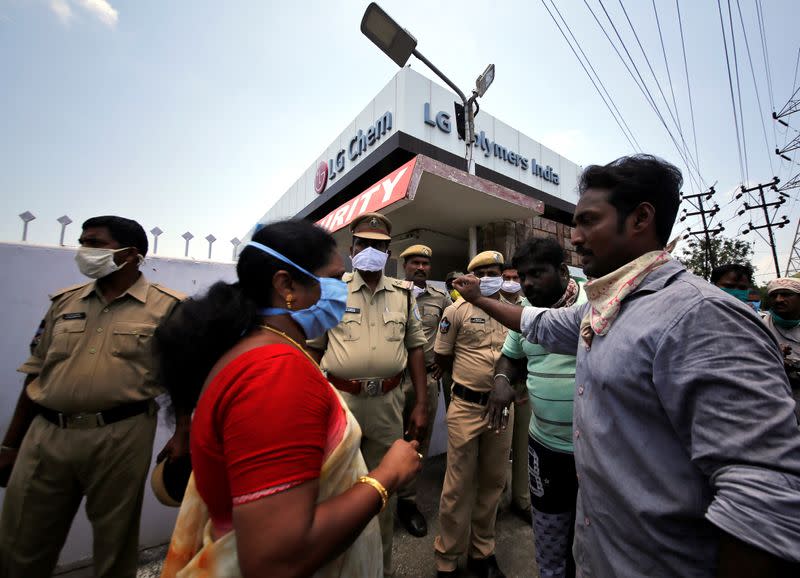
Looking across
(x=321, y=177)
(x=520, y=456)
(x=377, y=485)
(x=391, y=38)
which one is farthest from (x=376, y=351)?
(x=321, y=177)

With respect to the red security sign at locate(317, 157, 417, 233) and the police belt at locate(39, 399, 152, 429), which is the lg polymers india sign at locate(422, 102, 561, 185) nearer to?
the red security sign at locate(317, 157, 417, 233)

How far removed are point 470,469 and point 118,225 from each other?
2.98m

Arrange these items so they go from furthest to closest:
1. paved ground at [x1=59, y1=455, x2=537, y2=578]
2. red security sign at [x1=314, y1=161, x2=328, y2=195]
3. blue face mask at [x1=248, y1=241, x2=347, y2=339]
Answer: red security sign at [x1=314, y1=161, x2=328, y2=195], paved ground at [x1=59, y1=455, x2=537, y2=578], blue face mask at [x1=248, y1=241, x2=347, y2=339]

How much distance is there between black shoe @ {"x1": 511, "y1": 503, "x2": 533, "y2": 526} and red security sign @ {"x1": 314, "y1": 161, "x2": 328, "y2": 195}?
982cm

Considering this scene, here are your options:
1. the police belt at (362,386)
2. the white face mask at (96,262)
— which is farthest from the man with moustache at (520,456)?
the white face mask at (96,262)

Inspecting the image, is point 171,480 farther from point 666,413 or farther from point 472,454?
point 472,454

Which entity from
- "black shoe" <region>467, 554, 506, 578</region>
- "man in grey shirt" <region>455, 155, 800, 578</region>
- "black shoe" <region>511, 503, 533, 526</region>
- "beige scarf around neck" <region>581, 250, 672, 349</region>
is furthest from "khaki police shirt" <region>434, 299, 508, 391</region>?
"beige scarf around neck" <region>581, 250, 672, 349</region>

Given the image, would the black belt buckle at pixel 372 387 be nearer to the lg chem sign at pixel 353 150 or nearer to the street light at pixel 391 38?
the street light at pixel 391 38

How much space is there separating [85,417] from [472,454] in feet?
8.18

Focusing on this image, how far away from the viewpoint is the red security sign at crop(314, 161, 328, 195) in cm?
1062

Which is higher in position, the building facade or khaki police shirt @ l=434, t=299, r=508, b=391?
the building facade

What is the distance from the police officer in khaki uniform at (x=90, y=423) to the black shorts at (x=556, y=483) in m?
1.90

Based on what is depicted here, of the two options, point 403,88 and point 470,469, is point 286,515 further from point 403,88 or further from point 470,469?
point 403,88

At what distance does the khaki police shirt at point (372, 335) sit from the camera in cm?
236
